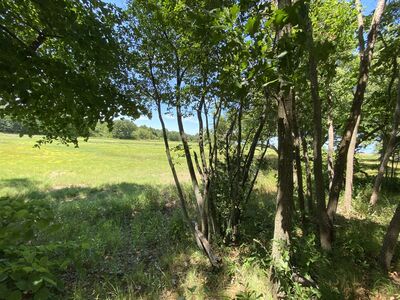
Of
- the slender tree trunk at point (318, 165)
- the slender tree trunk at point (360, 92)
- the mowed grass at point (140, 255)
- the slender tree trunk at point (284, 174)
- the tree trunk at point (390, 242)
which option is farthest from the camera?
the mowed grass at point (140, 255)

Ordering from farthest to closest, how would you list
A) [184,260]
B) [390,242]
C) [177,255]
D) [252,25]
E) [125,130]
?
1. [125,130]
2. [177,255]
3. [184,260]
4. [390,242]
5. [252,25]

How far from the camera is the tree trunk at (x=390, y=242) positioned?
408 cm

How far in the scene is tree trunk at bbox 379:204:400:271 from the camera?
13.4ft

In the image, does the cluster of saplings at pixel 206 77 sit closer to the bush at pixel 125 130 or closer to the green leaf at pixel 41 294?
the green leaf at pixel 41 294

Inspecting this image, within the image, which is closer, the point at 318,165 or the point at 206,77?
the point at 318,165

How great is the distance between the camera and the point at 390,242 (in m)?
4.14

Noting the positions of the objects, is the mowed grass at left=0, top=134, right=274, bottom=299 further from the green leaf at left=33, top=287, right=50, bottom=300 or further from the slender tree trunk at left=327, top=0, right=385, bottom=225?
the slender tree trunk at left=327, top=0, right=385, bottom=225

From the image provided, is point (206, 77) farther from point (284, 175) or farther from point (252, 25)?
point (252, 25)

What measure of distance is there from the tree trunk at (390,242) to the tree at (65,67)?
449 cm

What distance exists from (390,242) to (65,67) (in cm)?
556

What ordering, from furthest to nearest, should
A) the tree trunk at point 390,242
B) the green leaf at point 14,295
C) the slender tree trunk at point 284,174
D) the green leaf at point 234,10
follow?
1. the tree trunk at point 390,242
2. the slender tree trunk at point 284,174
3. the green leaf at point 14,295
4. the green leaf at point 234,10

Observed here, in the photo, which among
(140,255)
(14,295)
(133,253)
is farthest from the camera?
(133,253)

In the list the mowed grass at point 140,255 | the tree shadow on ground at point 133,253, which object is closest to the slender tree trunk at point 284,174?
the mowed grass at point 140,255

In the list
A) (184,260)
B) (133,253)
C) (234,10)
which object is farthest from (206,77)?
(133,253)
